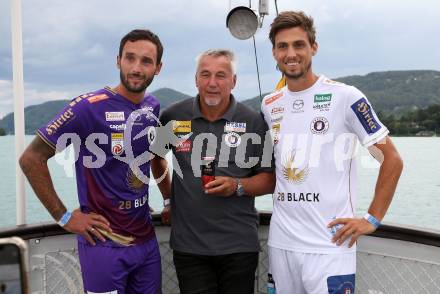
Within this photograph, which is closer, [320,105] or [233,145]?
[320,105]

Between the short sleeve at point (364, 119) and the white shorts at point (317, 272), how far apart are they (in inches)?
26.0

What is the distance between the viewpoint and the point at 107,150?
102 inches

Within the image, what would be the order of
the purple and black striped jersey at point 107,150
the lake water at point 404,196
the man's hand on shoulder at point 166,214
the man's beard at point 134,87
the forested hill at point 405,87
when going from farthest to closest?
the forested hill at point 405,87 < the lake water at point 404,196 < the man's hand on shoulder at point 166,214 < the man's beard at point 134,87 < the purple and black striped jersey at point 107,150

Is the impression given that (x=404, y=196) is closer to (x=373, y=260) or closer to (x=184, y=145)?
(x=373, y=260)

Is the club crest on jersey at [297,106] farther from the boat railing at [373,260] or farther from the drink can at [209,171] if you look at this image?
the boat railing at [373,260]

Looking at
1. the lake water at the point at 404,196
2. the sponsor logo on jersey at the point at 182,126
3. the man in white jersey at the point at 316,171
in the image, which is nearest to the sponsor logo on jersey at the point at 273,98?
the man in white jersey at the point at 316,171

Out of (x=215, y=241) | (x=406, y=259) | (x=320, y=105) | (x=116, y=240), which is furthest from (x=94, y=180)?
(x=406, y=259)

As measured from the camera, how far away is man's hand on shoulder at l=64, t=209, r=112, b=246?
2568 millimetres

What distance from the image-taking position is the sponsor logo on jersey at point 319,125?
2570 mm

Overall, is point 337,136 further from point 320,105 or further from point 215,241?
point 215,241

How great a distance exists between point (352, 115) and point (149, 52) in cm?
125

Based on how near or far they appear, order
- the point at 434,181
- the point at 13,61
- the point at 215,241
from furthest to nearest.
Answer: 1. the point at 434,181
2. the point at 13,61
3. the point at 215,241

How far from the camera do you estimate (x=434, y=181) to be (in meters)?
37.5

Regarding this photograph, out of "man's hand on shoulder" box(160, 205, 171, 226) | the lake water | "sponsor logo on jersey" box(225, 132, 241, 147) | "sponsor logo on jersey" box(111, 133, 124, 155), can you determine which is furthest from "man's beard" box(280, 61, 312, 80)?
the lake water
